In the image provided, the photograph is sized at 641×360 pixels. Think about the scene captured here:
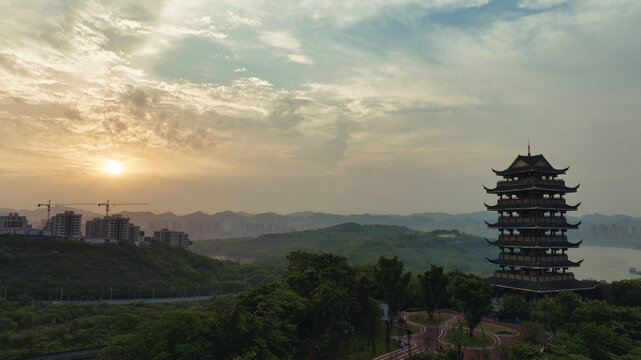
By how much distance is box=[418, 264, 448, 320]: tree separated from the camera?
41875 millimetres

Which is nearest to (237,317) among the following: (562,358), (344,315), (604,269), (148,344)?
(148,344)

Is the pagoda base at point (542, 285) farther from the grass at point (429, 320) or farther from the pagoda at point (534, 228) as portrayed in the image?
the grass at point (429, 320)

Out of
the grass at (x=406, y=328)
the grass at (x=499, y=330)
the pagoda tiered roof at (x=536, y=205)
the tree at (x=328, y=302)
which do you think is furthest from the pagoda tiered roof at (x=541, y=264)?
the tree at (x=328, y=302)

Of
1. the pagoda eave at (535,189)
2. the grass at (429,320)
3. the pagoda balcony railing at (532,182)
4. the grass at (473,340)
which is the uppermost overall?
the pagoda balcony railing at (532,182)

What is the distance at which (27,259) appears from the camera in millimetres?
93188

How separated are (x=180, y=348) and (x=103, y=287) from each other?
83.8 meters

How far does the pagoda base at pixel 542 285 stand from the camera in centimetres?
4353

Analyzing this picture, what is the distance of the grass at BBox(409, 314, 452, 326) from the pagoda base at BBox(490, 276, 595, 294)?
8991 millimetres

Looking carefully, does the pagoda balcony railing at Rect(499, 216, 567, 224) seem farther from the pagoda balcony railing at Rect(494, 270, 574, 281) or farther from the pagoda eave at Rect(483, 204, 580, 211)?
the pagoda balcony railing at Rect(494, 270, 574, 281)

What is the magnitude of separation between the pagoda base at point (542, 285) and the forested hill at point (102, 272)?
3540 inches

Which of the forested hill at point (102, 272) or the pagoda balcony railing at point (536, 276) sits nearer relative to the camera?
the pagoda balcony railing at point (536, 276)

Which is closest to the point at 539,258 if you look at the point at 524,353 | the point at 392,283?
the point at 392,283

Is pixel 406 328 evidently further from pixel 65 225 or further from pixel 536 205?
pixel 65 225

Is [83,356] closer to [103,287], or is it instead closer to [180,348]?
[180,348]
